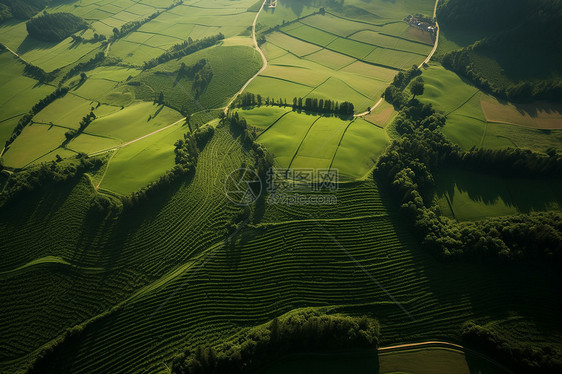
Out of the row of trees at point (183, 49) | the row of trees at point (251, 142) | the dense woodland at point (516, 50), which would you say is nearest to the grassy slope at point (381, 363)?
the row of trees at point (251, 142)

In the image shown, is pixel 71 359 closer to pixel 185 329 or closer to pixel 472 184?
pixel 185 329

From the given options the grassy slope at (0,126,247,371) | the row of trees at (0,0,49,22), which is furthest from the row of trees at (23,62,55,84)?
the grassy slope at (0,126,247,371)

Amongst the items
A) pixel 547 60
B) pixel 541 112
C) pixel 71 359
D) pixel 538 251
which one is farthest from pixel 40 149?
pixel 547 60

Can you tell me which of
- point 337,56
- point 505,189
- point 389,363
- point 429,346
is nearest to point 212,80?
point 337,56

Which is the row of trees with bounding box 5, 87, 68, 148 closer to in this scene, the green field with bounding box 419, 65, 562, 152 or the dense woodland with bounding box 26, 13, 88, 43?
the dense woodland with bounding box 26, 13, 88, 43

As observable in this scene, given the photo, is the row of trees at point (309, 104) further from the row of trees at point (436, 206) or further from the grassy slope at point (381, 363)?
the grassy slope at point (381, 363)

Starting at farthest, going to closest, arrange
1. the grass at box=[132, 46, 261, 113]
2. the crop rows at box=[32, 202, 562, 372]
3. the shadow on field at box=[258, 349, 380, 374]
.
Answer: the grass at box=[132, 46, 261, 113]
the crop rows at box=[32, 202, 562, 372]
the shadow on field at box=[258, 349, 380, 374]

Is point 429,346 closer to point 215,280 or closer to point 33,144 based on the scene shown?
point 215,280
